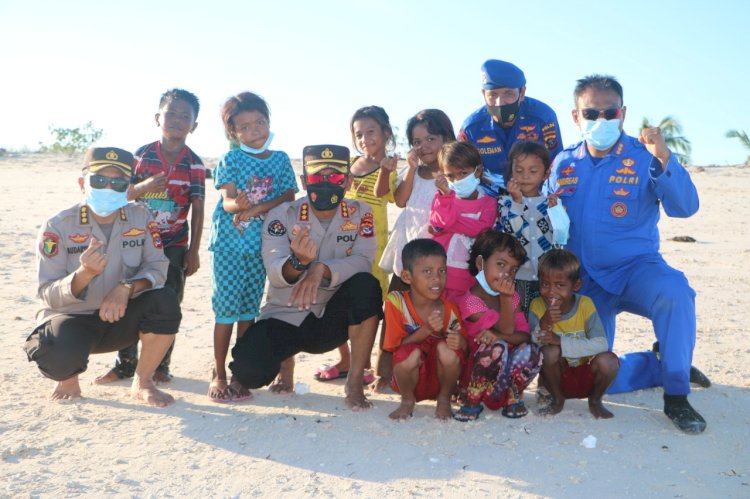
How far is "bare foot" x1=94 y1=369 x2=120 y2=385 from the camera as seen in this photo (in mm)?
5500

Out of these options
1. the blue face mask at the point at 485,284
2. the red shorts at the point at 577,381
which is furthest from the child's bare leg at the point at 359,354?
the red shorts at the point at 577,381

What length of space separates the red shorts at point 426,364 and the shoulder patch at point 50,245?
2344 millimetres

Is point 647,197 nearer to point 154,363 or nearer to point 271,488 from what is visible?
point 271,488

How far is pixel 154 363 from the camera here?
16.8 ft

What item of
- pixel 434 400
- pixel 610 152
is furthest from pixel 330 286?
pixel 610 152

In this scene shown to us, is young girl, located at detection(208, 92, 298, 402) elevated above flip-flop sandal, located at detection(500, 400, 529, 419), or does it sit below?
above

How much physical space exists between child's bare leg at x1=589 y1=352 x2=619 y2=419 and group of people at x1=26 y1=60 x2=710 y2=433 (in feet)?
0.04

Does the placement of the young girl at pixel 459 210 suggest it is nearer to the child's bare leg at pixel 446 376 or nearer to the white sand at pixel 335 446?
the child's bare leg at pixel 446 376

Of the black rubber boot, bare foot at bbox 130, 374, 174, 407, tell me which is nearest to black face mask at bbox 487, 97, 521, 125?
the black rubber boot

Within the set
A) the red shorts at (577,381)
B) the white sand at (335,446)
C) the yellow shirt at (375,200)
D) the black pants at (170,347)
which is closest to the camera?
the white sand at (335,446)

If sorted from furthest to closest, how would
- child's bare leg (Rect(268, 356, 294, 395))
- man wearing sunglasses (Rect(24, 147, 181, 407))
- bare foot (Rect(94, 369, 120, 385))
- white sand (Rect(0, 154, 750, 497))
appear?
bare foot (Rect(94, 369, 120, 385))
child's bare leg (Rect(268, 356, 294, 395))
man wearing sunglasses (Rect(24, 147, 181, 407))
white sand (Rect(0, 154, 750, 497))

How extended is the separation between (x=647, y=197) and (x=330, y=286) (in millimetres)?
2338

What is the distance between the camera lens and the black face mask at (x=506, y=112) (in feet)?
18.6

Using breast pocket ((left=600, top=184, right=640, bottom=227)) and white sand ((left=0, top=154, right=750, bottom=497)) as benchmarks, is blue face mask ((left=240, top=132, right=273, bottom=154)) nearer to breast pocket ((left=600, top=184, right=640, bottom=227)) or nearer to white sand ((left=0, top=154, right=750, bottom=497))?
white sand ((left=0, top=154, right=750, bottom=497))
